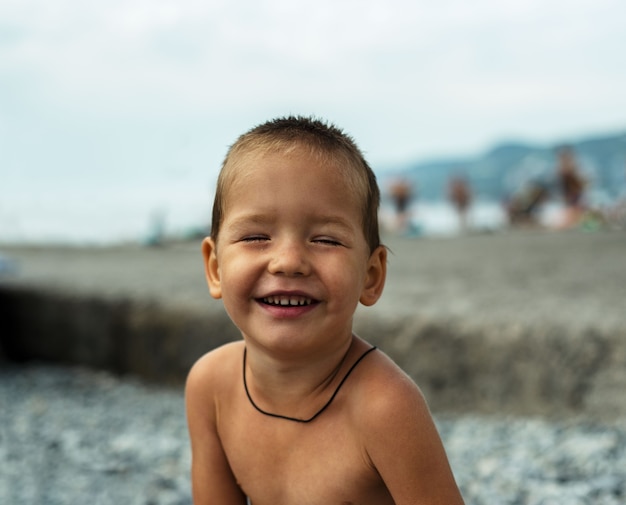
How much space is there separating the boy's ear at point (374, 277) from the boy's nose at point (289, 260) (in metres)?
0.19

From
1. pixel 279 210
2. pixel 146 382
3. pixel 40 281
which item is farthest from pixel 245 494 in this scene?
pixel 40 281

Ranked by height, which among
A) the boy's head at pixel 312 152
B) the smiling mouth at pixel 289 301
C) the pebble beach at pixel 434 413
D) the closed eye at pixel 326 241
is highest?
the boy's head at pixel 312 152

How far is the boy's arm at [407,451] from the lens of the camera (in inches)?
56.8

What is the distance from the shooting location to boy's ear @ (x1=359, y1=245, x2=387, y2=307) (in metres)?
1.54

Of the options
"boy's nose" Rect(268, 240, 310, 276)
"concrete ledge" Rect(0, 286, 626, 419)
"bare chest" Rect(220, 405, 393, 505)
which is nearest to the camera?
"boy's nose" Rect(268, 240, 310, 276)

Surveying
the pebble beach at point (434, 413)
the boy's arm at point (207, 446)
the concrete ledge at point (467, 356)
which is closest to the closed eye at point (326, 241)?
the boy's arm at point (207, 446)

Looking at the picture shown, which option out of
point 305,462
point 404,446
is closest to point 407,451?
point 404,446

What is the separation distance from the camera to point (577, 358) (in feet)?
11.1

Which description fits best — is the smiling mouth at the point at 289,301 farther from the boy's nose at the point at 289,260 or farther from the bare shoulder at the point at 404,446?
the bare shoulder at the point at 404,446

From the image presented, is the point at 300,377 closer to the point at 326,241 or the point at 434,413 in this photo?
the point at 326,241

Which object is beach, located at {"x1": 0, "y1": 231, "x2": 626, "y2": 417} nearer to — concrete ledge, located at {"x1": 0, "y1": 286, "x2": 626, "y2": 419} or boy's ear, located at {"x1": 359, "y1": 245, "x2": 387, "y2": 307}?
concrete ledge, located at {"x1": 0, "y1": 286, "x2": 626, "y2": 419}

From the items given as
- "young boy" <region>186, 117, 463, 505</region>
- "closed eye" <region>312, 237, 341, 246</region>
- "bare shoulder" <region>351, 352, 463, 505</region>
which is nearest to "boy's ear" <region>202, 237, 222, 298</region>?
"young boy" <region>186, 117, 463, 505</region>

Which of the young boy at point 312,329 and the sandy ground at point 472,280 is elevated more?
the young boy at point 312,329

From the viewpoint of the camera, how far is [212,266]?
1595 mm
